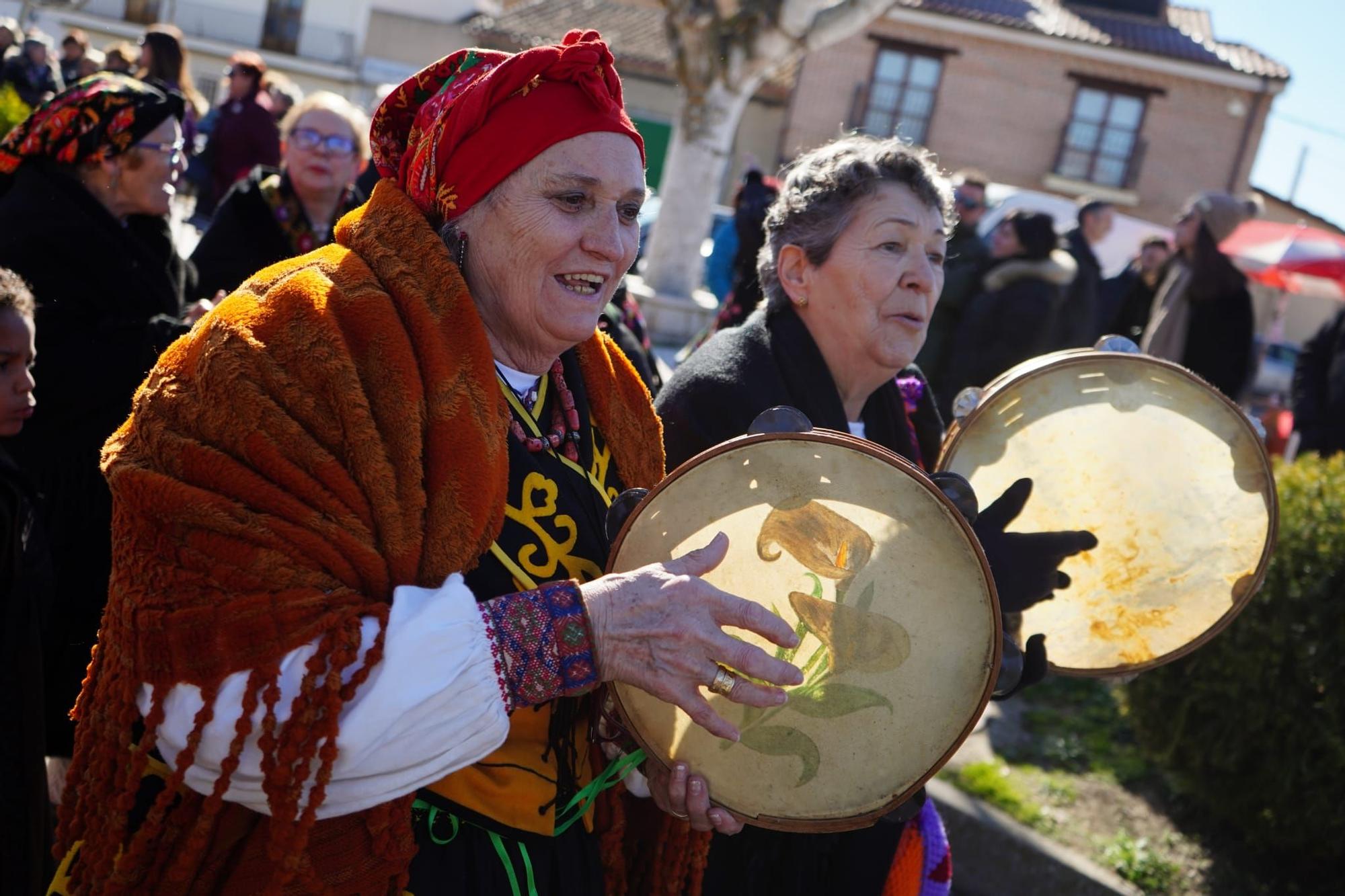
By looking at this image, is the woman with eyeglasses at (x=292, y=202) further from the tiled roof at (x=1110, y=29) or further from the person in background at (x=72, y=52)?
the tiled roof at (x=1110, y=29)

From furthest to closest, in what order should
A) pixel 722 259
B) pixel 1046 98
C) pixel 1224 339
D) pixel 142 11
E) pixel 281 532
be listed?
1. pixel 142 11
2. pixel 1046 98
3. pixel 722 259
4. pixel 1224 339
5. pixel 281 532

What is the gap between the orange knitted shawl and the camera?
1.41 metres

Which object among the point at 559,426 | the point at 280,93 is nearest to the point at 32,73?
the point at 280,93

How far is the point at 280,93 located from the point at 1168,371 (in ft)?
28.9

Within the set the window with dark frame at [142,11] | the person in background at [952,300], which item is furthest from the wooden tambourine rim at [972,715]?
the window with dark frame at [142,11]

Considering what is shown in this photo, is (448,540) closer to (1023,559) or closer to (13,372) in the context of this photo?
(1023,559)

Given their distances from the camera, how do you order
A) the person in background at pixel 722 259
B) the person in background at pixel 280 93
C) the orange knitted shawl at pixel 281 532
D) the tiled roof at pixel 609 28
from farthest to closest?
the tiled roof at pixel 609 28, the person in background at pixel 280 93, the person in background at pixel 722 259, the orange knitted shawl at pixel 281 532

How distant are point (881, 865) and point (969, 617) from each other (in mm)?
792

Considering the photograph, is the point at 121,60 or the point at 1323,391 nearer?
the point at 1323,391

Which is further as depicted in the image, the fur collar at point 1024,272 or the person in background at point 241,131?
the person in background at point 241,131

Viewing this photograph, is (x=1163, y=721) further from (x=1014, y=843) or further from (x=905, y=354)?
(x=905, y=354)

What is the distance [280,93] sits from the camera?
31.3 feet

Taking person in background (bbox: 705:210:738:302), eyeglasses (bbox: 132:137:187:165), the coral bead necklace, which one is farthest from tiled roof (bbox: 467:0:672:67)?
the coral bead necklace

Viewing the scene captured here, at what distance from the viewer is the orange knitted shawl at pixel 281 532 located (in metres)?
1.41
